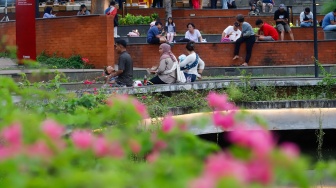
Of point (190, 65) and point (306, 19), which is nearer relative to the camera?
point (190, 65)

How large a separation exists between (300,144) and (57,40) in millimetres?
7595

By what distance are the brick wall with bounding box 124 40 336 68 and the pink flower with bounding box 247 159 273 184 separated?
20761 millimetres

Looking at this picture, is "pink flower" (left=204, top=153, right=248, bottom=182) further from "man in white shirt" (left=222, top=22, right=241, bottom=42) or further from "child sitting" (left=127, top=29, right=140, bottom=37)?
"child sitting" (left=127, top=29, right=140, bottom=37)

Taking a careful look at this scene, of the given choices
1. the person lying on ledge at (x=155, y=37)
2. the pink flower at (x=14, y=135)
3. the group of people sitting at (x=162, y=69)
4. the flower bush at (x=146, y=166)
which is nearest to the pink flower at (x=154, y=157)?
the flower bush at (x=146, y=166)

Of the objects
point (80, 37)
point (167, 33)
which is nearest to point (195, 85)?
point (80, 37)

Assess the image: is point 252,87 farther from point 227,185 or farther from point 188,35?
point 227,185

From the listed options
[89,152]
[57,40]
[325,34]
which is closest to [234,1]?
[325,34]

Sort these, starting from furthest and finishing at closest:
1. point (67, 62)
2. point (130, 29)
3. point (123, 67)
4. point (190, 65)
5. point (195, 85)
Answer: point (130, 29) → point (67, 62) → point (190, 65) → point (195, 85) → point (123, 67)

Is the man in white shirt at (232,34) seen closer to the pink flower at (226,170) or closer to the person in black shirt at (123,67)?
the person in black shirt at (123,67)

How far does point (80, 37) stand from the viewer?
72.8 feet

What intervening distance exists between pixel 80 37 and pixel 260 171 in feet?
61.6

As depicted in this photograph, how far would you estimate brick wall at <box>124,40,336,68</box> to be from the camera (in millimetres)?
24578

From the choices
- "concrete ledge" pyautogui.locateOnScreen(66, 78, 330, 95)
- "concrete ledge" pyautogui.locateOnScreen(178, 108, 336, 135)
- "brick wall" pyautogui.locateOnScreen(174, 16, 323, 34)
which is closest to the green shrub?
"concrete ledge" pyautogui.locateOnScreen(66, 78, 330, 95)

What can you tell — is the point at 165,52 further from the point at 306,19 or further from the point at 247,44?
the point at 306,19
